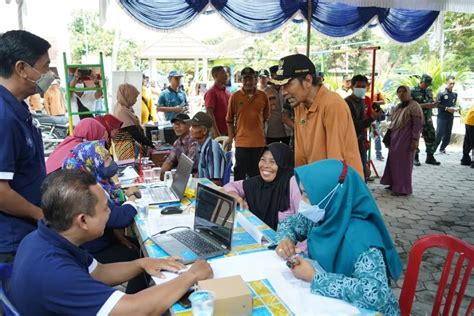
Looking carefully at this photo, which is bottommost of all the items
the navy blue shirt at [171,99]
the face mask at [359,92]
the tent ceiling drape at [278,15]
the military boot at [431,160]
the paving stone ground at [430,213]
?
the paving stone ground at [430,213]

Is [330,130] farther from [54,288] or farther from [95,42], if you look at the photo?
[95,42]

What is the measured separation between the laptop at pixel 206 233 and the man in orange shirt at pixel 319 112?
76 cm

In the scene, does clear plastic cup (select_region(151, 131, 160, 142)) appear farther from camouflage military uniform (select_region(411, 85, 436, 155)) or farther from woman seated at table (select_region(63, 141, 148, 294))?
camouflage military uniform (select_region(411, 85, 436, 155))

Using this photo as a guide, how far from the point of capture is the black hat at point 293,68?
2261 mm

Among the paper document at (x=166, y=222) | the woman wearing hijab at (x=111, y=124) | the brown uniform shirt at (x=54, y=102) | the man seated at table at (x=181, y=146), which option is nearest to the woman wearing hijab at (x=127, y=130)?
the woman wearing hijab at (x=111, y=124)

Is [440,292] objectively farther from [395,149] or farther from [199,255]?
[395,149]

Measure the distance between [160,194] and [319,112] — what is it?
47.9 inches

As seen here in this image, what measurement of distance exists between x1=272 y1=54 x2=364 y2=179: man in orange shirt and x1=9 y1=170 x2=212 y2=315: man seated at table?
1.14 metres

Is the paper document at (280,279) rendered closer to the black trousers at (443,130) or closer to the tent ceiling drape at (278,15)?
the tent ceiling drape at (278,15)

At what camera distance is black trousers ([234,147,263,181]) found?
Answer: 4.50 meters

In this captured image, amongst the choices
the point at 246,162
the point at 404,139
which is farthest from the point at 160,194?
the point at 404,139

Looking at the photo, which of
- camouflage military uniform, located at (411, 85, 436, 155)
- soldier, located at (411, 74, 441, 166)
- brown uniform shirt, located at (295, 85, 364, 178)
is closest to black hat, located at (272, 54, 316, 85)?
brown uniform shirt, located at (295, 85, 364, 178)

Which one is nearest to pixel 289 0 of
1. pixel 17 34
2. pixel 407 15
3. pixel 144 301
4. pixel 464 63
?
pixel 407 15

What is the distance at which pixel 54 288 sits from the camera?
117 centimetres
